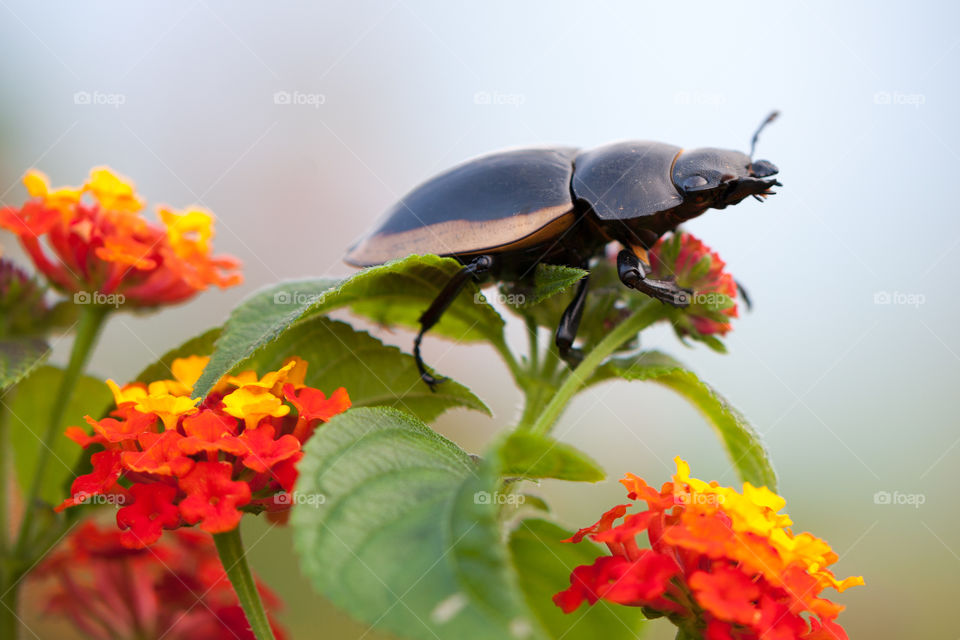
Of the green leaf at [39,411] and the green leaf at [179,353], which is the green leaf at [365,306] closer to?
the green leaf at [179,353]

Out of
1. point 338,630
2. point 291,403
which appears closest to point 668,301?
point 291,403

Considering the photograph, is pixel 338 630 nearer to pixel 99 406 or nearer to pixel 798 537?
pixel 99 406

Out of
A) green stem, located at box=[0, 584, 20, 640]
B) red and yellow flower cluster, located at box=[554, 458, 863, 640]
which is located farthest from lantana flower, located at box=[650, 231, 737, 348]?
green stem, located at box=[0, 584, 20, 640]

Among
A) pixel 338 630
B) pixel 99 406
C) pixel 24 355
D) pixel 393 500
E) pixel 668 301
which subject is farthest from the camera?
pixel 338 630

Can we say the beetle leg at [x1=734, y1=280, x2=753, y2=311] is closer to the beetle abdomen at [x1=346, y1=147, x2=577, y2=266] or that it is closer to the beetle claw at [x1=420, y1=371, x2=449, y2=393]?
the beetle abdomen at [x1=346, y1=147, x2=577, y2=266]

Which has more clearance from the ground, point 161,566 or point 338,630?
point 161,566
